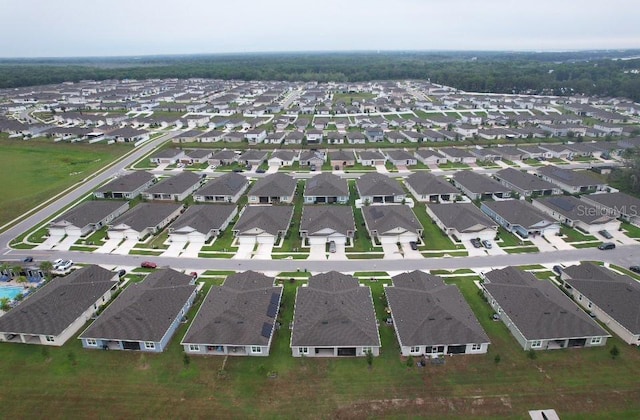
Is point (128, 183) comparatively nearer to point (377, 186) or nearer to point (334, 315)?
point (377, 186)

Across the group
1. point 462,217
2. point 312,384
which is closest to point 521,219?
point 462,217

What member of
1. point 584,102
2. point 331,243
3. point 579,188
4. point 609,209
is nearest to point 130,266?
point 331,243

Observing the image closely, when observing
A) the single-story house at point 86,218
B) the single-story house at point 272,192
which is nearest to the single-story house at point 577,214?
the single-story house at point 272,192

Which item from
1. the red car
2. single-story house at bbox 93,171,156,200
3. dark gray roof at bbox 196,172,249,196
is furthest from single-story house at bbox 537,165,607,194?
single-story house at bbox 93,171,156,200

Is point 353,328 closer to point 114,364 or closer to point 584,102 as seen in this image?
point 114,364

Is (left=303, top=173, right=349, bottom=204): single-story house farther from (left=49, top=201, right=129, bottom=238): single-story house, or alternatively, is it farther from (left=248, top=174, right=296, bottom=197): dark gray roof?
(left=49, top=201, right=129, bottom=238): single-story house
